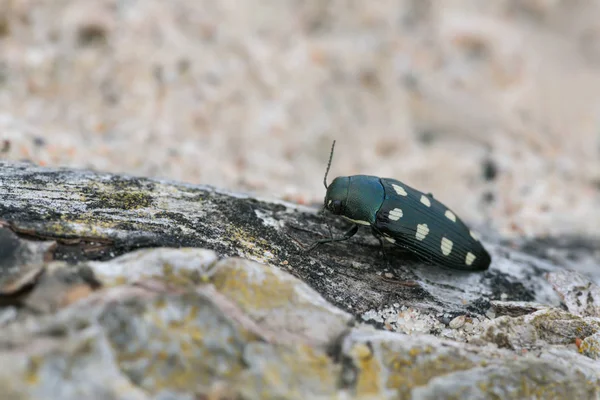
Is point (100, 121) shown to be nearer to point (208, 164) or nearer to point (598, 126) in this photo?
point (208, 164)

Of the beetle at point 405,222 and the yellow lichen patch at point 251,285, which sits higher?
the beetle at point 405,222

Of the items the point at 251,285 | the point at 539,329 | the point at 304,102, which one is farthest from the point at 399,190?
the point at 304,102

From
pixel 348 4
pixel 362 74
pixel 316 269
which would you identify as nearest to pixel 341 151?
pixel 362 74

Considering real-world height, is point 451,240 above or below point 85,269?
above

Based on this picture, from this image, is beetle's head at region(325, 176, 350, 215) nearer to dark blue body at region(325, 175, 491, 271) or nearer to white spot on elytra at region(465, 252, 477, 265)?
dark blue body at region(325, 175, 491, 271)

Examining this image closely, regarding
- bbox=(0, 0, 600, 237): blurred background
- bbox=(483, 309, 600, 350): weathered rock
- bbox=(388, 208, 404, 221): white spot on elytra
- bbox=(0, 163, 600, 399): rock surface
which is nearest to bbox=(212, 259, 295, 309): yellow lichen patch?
bbox=(0, 163, 600, 399): rock surface

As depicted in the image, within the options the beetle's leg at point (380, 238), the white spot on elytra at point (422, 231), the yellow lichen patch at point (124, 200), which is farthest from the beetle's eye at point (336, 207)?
the yellow lichen patch at point (124, 200)

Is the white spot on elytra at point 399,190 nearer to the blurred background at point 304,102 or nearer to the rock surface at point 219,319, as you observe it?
the rock surface at point 219,319
